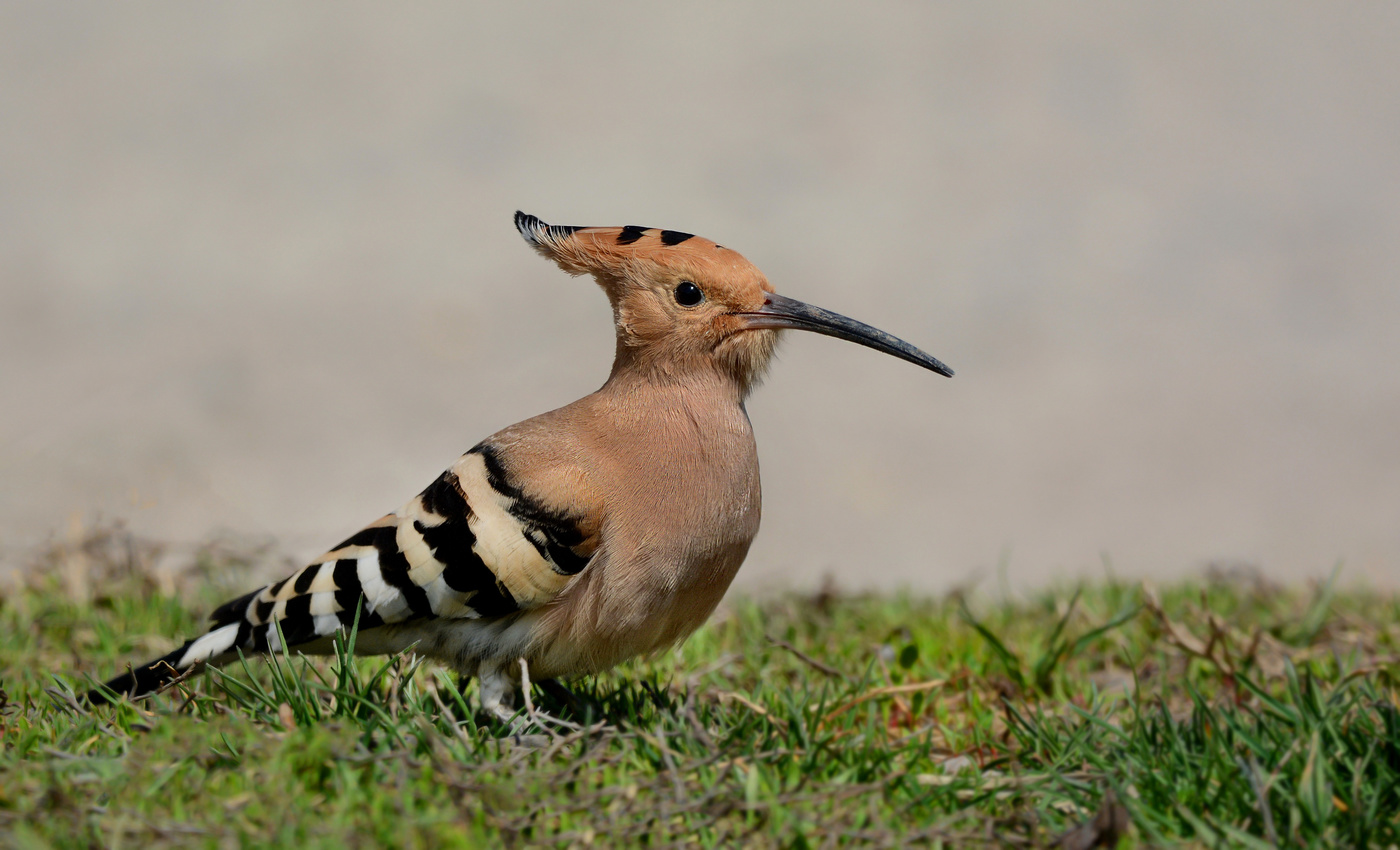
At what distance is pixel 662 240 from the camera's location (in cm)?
277

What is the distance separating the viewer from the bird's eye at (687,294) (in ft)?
9.01

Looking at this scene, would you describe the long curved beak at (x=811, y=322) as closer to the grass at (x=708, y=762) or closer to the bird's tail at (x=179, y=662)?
the grass at (x=708, y=762)

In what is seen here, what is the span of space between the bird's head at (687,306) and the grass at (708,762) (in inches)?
29.8

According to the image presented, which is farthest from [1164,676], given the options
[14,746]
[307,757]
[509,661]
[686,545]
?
[14,746]

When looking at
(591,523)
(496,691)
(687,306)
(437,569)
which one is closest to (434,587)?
(437,569)

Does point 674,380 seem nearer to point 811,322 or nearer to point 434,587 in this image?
point 811,322

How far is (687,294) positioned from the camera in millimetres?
2754

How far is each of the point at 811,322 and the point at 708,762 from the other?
1205mm

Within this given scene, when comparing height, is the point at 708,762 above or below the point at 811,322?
below

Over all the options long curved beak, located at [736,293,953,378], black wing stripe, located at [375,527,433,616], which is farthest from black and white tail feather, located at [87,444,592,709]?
long curved beak, located at [736,293,953,378]

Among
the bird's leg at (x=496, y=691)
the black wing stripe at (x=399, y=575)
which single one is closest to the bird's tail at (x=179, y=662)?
the black wing stripe at (x=399, y=575)

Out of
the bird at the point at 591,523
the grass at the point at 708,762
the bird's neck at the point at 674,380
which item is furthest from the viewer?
the bird's neck at the point at 674,380

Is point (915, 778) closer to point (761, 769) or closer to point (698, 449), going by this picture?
point (761, 769)

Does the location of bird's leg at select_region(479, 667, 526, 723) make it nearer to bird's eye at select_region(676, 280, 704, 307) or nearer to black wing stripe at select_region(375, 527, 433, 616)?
black wing stripe at select_region(375, 527, 433, 616)
